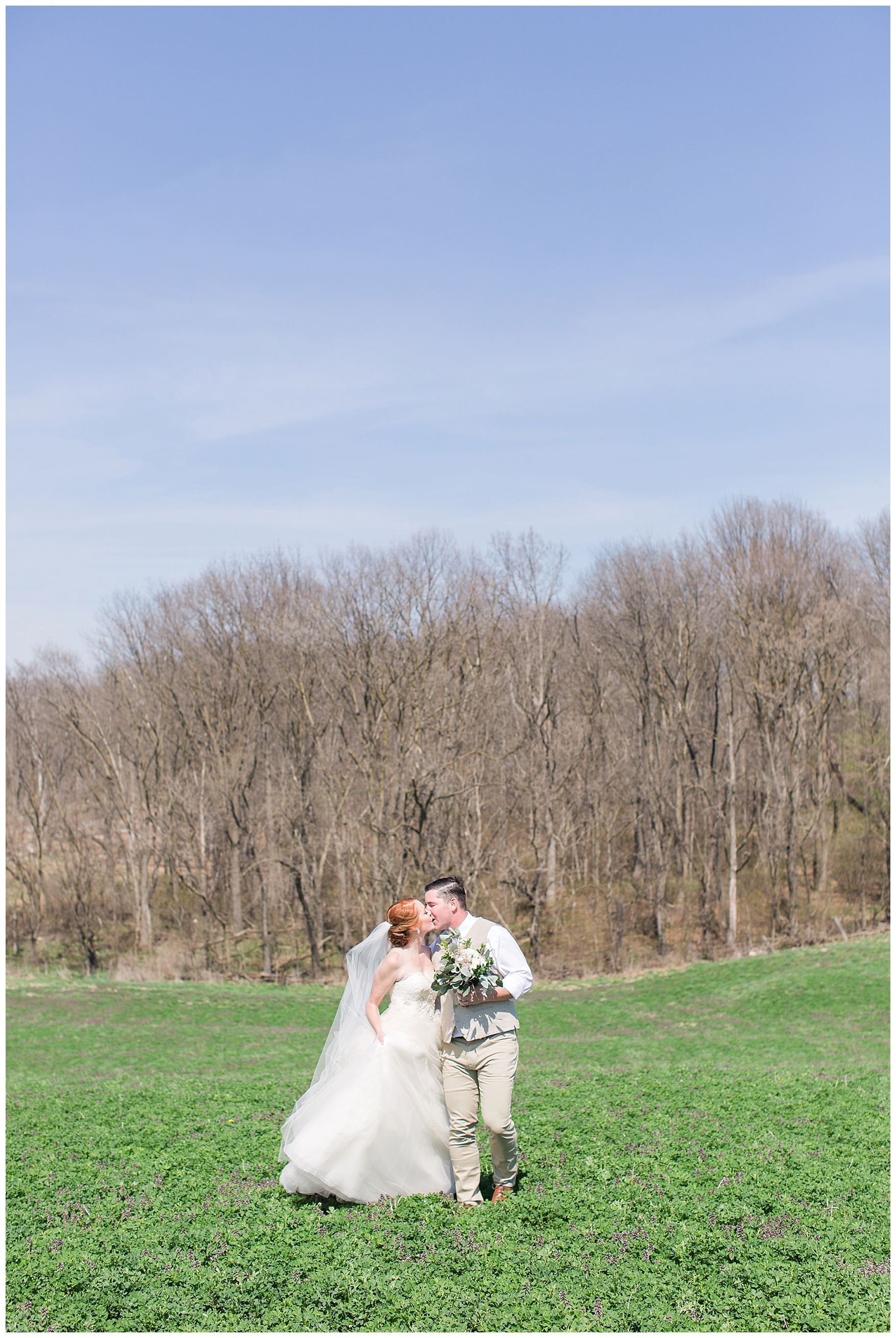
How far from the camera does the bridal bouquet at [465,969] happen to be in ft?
20.0

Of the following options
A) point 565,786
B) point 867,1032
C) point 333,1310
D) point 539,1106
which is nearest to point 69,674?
point 565,786

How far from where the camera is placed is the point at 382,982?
21.6 feet

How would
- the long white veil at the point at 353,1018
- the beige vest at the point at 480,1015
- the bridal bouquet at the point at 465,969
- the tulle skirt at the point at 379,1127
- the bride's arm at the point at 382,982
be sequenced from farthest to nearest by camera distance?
the long white veil at the point at 353,1018, the bride's arm at the point at 382,982, the tulle skirt at the point at 379,1127, the beige vest at the point at 480,1015, the bridal bouquet at the point at 465,969

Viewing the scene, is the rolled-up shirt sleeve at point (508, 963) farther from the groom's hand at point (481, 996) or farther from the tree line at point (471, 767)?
the tree line at point (471, 767)

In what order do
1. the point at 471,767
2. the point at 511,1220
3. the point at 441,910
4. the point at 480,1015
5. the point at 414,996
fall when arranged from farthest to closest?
the point at 471,767 < the point at 414,996 < the point at 441,910 < the point at 480,1015 < the point at 511,1220

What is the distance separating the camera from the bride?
→ 6363 mm

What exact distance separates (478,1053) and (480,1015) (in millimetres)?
259

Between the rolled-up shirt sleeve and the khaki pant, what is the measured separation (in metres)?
0.34

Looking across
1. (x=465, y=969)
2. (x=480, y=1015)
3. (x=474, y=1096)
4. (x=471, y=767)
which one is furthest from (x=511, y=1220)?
(x=471, y=767)

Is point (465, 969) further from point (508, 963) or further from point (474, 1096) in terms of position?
point (474, 1096)

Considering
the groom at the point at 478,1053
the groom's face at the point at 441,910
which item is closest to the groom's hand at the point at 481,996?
the groom at the point at 478,1053

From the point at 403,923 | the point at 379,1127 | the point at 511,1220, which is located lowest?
the point at 511,1220

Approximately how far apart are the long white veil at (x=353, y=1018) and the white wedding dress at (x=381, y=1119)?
2 centimetres

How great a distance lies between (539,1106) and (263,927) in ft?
96.2
